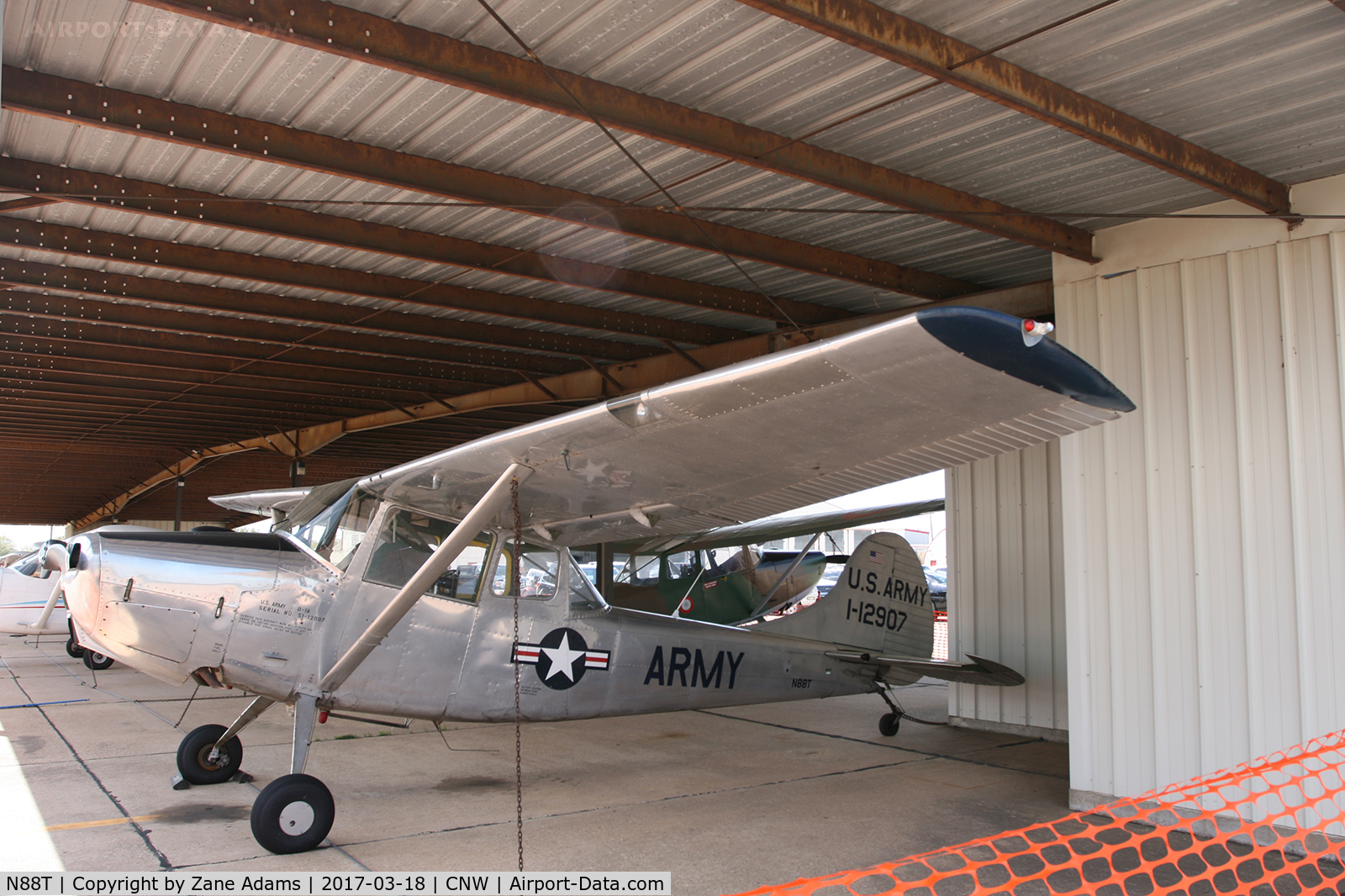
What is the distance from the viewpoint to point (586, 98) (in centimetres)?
464

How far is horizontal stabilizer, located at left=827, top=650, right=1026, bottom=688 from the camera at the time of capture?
8.14 meters

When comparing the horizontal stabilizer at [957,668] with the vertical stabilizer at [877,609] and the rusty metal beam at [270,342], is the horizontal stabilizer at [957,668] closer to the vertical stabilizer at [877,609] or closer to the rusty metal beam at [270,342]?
the vertical stabilizer at [877,609]

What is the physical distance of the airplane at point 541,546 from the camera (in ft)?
11.1

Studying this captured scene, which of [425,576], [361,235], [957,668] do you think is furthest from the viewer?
[957,668]

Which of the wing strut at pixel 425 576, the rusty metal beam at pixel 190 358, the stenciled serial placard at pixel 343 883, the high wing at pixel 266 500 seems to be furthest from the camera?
the rusty metal beam at pixel 190 358

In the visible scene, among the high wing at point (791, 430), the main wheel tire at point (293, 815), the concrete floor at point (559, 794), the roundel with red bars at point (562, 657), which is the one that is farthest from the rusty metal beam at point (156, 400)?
the main wheel tire at point (293, 815)

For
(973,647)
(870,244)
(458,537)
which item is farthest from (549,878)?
(973,647)

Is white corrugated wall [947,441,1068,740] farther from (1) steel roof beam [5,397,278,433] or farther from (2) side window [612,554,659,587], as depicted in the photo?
(1) steel roof beam [5,397,278,433]

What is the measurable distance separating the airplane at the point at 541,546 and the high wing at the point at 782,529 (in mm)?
4169

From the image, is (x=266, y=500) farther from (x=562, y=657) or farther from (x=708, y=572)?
(x=708, y=572)

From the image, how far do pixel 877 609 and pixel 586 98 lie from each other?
22.1 feet

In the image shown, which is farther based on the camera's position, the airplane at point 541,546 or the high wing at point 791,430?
the airplane at point 541,546

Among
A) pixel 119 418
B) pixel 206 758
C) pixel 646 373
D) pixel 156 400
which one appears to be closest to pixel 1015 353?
pixel 206 758

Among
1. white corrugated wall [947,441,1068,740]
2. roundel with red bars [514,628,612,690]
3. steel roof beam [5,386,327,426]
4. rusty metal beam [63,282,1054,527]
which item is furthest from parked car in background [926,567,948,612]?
roundel with red bars [514,628,612,690]
